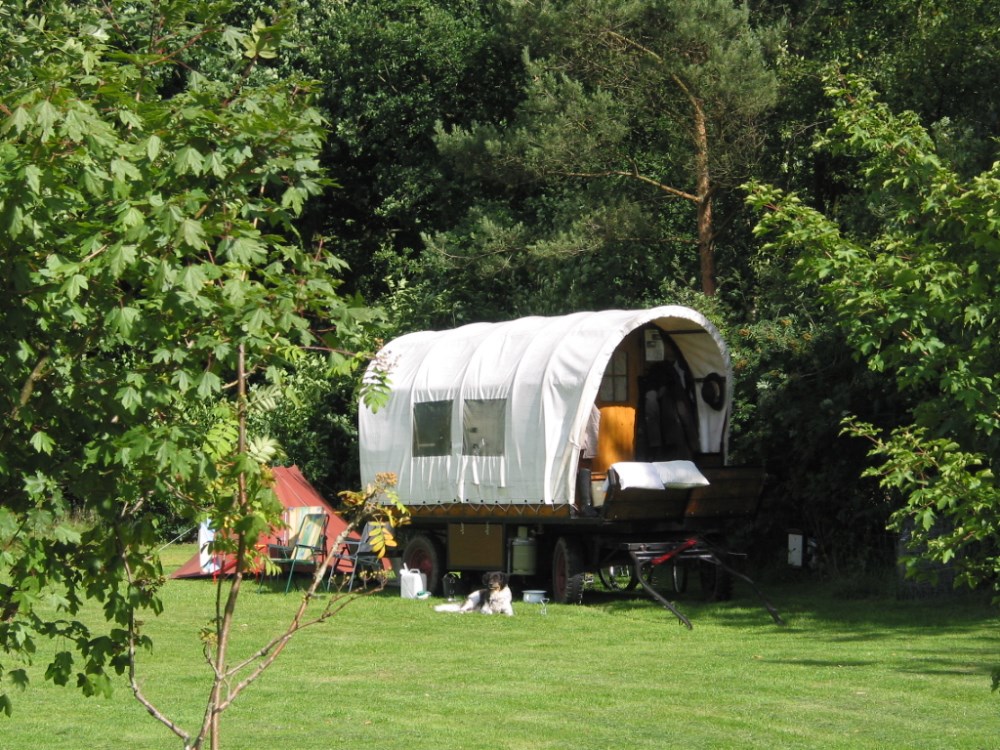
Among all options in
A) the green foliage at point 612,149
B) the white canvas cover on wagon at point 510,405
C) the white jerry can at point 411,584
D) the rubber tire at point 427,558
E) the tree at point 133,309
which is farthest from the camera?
the green foliage at point 612,149

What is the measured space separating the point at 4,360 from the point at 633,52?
2180 centimetres

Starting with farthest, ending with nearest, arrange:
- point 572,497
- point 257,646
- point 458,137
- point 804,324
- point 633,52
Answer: point 458,137
point 633,52
point 804,324
point 572,497
point 257,646

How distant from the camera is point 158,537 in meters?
5.78

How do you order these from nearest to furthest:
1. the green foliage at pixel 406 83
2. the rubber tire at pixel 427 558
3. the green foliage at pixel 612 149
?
1. the rubber tire at pixel 427 558
2. the green foliage at pixel 612 149
3. the green foliage at pixel 406 83

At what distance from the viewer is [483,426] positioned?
63.0 feet

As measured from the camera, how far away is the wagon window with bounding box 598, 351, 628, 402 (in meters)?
19.2

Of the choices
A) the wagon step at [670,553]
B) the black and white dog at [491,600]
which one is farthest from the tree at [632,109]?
the black and white dog at [491,600]

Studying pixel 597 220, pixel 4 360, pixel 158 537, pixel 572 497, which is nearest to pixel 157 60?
pixel 4 360

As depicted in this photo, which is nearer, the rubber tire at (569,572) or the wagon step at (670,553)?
the wagon step at (670,553)

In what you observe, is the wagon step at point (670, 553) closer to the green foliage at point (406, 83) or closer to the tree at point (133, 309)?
the tree at point (133, 309)

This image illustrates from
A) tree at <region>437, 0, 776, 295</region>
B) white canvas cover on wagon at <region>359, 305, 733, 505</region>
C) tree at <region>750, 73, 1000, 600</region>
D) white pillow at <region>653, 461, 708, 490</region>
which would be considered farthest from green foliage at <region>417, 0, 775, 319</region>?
tree at <region>750, 73, 1000, 600</region>

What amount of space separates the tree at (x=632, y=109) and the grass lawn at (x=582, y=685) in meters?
10.2

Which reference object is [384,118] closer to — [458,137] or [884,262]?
[458,137]

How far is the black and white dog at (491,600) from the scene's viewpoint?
56.3ft
